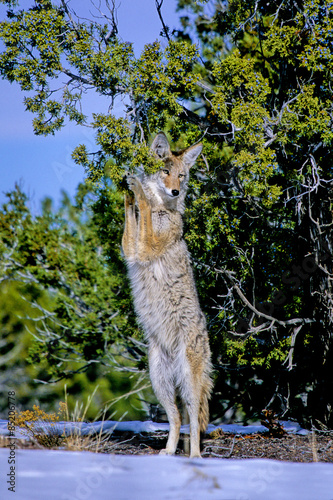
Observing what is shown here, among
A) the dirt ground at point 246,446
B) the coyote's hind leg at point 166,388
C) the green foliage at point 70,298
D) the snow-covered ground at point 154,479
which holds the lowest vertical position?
the dirt ground at point 246,446

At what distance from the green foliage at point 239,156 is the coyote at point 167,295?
0.44 meters

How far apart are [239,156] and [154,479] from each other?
4022 millimetres

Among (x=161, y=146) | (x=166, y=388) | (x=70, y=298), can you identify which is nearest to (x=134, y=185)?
(x=161, y=146)

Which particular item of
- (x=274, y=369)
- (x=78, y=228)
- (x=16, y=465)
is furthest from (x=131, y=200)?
(x=78, y=228)

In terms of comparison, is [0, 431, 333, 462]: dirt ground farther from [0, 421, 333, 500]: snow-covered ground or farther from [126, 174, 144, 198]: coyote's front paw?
[126, 174, 144, 198]: coyote's front paw

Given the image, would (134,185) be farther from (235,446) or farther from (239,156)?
(235,446)

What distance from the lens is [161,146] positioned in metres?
5.88

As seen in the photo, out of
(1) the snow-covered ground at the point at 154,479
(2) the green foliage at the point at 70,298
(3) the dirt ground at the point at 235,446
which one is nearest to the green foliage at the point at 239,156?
(2) the green foliage at the point at 70,298

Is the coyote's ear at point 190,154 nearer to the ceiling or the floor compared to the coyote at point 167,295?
nearer to the ceiling

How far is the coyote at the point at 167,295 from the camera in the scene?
522cm

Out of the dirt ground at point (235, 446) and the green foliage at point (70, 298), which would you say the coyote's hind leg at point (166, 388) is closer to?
the dirt ground at point (235, 446)

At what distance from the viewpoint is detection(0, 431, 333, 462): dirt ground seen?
5270 mm

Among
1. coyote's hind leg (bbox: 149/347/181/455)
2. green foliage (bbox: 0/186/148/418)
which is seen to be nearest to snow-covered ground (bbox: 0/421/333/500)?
coyote's hind leg (bbox: 149/347/181/455)

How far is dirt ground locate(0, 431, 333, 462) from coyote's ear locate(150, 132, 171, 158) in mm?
3352
